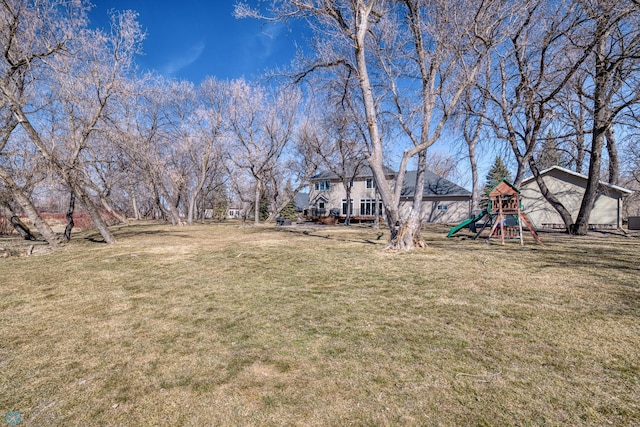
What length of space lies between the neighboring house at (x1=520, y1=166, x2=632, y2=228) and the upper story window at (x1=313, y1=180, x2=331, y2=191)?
62.9 ft

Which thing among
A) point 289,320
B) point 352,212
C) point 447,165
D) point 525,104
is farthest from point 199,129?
point 447,165

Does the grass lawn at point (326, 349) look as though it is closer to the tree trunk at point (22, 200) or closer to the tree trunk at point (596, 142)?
the tree trunk at point (22, 200)

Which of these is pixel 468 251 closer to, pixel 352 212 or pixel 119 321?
pixel 119 321

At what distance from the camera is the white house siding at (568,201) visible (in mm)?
20109

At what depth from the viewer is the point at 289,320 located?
364 cm

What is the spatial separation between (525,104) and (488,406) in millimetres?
13315

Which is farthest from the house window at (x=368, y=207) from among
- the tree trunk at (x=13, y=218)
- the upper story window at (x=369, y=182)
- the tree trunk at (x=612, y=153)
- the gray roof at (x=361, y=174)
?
the tree trunk at (x=13, y=218)

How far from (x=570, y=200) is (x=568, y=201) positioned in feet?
0.44

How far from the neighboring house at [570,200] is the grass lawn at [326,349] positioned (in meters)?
19.4

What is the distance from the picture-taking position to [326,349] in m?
2.86

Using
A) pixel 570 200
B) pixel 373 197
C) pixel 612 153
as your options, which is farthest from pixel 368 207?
pixel 612 153

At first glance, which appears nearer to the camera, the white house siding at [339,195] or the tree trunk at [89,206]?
the tree trunk at [89,206]

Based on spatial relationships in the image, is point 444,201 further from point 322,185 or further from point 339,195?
point 322,185

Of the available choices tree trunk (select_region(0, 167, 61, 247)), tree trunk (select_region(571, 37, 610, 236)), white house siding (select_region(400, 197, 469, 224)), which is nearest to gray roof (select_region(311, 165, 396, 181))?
white house siding (select_region(400, 197, 469, 224))
